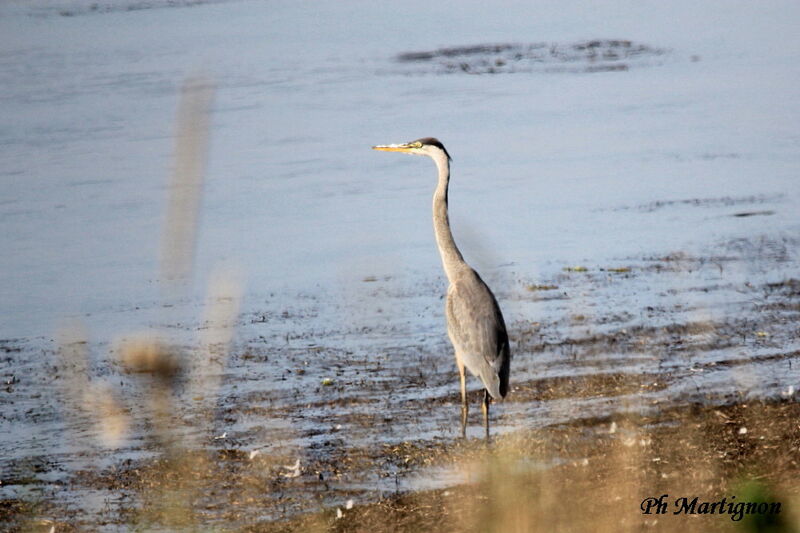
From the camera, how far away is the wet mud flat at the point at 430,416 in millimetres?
6238

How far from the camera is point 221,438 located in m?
7.75

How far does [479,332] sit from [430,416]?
670 millimetres

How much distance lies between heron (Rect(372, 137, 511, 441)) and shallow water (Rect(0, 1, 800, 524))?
0.34 metres

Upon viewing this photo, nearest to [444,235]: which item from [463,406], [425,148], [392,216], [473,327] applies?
[425,148]

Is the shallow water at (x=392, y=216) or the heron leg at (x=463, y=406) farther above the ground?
the heron leg at (x=463, y=406)

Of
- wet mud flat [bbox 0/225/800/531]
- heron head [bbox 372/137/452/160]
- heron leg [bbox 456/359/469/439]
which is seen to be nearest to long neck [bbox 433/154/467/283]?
heron head [bbox 372/137/452/160]

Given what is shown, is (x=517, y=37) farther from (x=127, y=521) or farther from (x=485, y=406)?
(x=127, y=521)

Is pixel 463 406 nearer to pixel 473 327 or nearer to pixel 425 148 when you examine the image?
pixel 473 327

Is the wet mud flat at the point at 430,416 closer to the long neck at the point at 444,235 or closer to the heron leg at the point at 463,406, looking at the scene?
the heron leg at the point at 463,406

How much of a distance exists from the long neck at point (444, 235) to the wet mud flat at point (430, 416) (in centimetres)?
87

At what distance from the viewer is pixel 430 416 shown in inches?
318

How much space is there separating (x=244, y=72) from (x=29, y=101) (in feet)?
15.9

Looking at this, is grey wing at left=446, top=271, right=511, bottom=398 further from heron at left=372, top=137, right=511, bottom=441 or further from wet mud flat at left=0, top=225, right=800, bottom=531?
wet mud flat at left=0, top=225, right=800, bottom=531

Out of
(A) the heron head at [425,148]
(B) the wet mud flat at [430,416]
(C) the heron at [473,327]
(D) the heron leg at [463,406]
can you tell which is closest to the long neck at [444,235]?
(C) the heron at [473,327]
